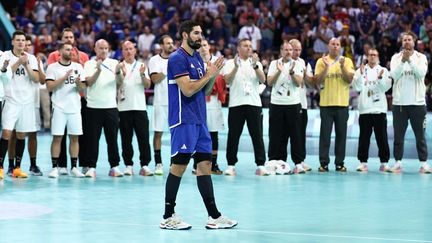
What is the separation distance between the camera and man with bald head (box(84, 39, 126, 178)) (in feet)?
49.3

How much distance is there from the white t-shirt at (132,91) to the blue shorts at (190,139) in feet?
17.0

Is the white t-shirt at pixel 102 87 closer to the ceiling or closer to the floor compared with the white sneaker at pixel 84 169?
closer to the ceiling

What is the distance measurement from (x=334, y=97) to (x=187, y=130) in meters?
6.23

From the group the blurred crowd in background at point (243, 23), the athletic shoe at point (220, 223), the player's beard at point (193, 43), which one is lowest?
the athletic shoe at point (220, 223)

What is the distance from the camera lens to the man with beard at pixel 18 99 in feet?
48.1

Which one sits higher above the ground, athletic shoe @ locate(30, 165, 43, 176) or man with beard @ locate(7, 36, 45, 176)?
man with beard @ locate(7, 36, 45, 176)

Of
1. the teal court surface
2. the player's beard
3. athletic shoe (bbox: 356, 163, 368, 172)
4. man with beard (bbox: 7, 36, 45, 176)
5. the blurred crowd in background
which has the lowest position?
the teal court surface

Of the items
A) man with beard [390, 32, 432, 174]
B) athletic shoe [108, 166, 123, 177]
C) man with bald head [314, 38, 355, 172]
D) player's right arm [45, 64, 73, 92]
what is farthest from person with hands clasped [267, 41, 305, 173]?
player's right arm [45, 64, 73, 92]

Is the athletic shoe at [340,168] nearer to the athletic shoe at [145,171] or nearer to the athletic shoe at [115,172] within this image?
the athletic shoe at [145,171]

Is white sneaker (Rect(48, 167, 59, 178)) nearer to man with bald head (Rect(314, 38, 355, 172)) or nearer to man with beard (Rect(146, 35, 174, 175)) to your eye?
man with beard (Rect(146, 35, 174, 175))

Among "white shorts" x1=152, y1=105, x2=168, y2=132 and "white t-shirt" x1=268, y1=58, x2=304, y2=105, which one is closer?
"white shorts" x1=152, y1=105, x2=168, y2=132

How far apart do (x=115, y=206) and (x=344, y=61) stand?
220 inches

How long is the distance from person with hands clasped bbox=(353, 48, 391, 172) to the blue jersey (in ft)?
20.9

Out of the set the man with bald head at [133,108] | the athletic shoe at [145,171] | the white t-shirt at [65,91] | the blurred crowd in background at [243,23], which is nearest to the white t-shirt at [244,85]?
the man with bald head at [133,108]
